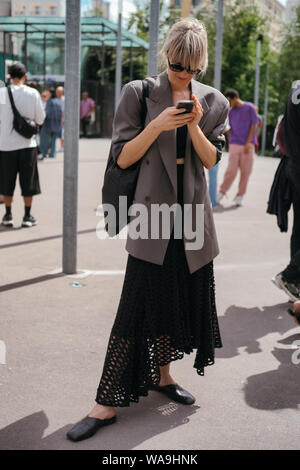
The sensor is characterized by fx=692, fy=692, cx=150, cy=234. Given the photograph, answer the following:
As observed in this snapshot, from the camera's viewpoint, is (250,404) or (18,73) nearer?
(250,404)

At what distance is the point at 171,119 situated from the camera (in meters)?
2.97

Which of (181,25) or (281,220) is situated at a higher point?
(181,25)

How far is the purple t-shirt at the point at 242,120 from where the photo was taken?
432 inches

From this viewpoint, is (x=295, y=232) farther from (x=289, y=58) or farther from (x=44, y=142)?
(x=289, y=58)

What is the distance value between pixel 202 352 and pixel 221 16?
26.7 ft

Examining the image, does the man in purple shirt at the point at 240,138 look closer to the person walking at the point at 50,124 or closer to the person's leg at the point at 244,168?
the person's leg at the point at 244,168

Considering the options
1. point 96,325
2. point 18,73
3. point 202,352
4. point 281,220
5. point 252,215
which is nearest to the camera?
point 202,352

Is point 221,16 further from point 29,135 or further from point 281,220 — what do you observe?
point 281,220

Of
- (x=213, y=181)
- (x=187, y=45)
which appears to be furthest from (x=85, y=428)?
(x=213, y=181)

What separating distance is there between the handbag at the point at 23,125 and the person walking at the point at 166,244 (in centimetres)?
523

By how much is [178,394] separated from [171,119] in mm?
1475
